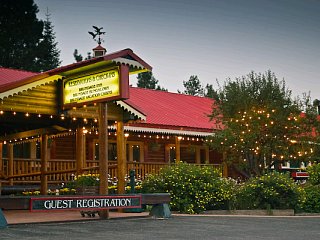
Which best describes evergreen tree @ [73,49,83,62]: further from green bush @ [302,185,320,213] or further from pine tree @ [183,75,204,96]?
green bush @ [302,185,320,213]

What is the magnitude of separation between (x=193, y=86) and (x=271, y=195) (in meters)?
54.4

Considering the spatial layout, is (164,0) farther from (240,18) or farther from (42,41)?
(42,41)

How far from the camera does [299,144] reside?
1022 inches

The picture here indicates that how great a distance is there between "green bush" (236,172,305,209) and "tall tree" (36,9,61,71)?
3961 centimetres

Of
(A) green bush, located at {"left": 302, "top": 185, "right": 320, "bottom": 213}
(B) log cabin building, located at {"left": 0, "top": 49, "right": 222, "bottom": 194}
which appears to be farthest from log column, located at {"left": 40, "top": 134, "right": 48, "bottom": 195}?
(A) green bush, located at {"left": 302, "top": 185, "right": 320, "bottom": 213}

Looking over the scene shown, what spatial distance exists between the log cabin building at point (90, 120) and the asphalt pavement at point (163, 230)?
207cm

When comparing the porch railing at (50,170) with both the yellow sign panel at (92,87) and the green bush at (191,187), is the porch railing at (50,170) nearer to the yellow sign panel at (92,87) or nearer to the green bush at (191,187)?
the green bush at (191,187)

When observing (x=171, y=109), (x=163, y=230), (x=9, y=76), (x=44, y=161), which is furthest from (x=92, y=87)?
(x=171, y=109)

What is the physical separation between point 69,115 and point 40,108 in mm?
885

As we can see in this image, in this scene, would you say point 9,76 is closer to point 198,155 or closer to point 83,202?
point 83,202

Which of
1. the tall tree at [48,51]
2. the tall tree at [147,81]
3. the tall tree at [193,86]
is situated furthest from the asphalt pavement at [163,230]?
the tall tree at [193,86]

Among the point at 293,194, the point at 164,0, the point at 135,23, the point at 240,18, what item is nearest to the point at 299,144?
the point at 293,194

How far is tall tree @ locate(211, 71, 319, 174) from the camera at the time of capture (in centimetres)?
2513

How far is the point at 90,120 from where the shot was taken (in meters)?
18.7
